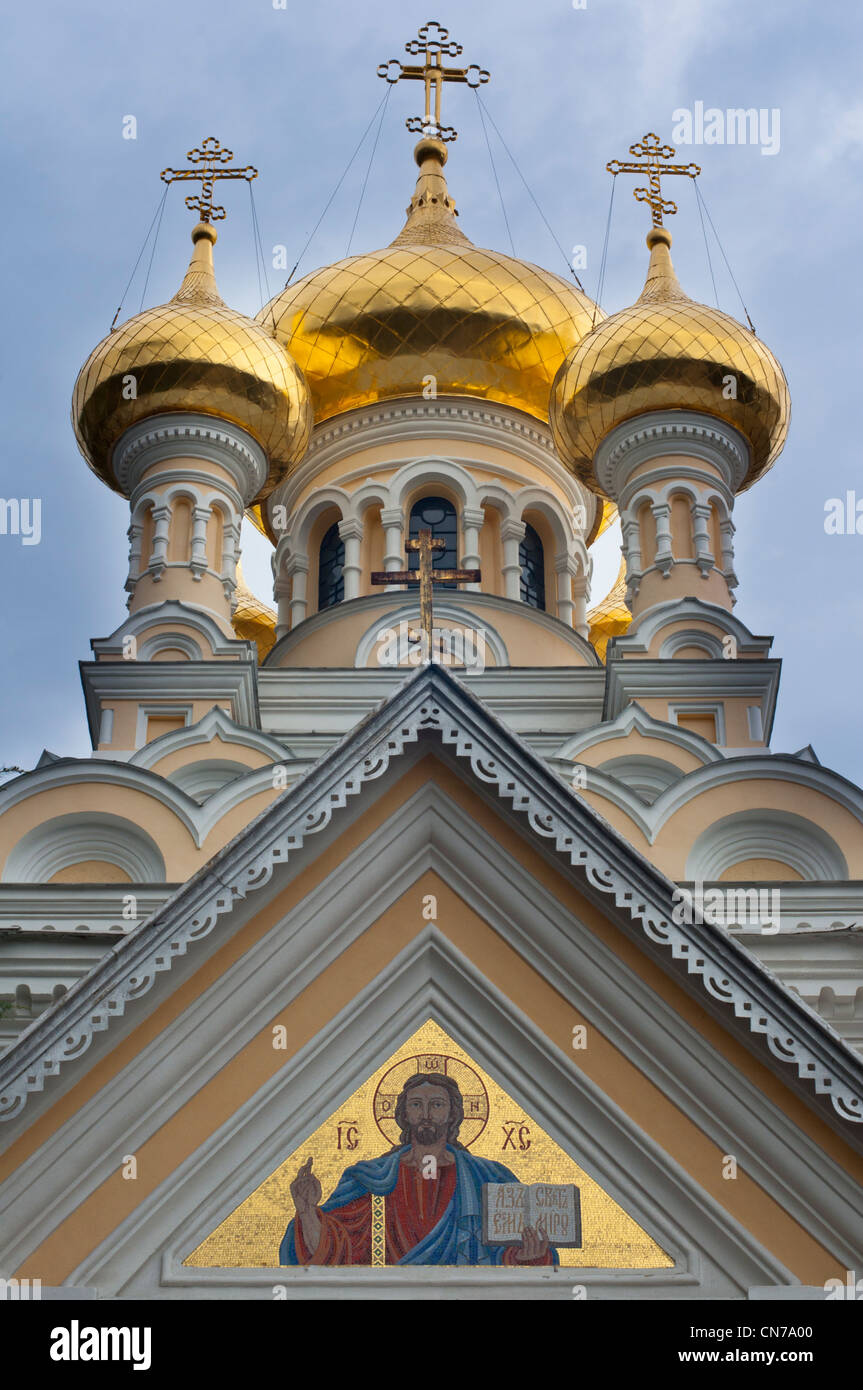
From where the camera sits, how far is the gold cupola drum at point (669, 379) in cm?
1606

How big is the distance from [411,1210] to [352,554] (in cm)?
1180

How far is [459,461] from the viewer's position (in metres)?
18.1

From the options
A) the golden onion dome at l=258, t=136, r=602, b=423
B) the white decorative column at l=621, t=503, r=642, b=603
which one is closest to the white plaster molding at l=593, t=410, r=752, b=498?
the white decorative column at l=621, t=503, r=642, b=603

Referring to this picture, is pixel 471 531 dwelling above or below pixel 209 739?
above

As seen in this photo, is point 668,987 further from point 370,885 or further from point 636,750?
point 636,750

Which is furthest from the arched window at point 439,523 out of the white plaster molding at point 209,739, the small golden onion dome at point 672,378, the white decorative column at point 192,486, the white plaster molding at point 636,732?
the white plaster molding at point 209,739

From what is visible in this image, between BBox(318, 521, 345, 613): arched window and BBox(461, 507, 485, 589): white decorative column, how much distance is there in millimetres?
1184

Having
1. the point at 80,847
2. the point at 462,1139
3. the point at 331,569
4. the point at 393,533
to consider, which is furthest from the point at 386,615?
the point at 462,1139

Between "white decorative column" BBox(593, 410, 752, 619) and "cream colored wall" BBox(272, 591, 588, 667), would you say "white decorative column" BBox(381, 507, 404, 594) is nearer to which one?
"cream colored wall" BBox(272, 591, 588, 667)

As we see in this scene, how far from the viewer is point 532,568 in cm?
1838

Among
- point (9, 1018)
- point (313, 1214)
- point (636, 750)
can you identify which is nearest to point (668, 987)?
point (313, 1214)

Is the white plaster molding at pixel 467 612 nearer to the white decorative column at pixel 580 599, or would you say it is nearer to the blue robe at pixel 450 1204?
the white decorative column at pixel 580 599

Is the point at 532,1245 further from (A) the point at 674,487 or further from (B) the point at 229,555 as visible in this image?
(A) the point at 674,487

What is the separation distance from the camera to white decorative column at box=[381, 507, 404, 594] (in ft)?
56.7
